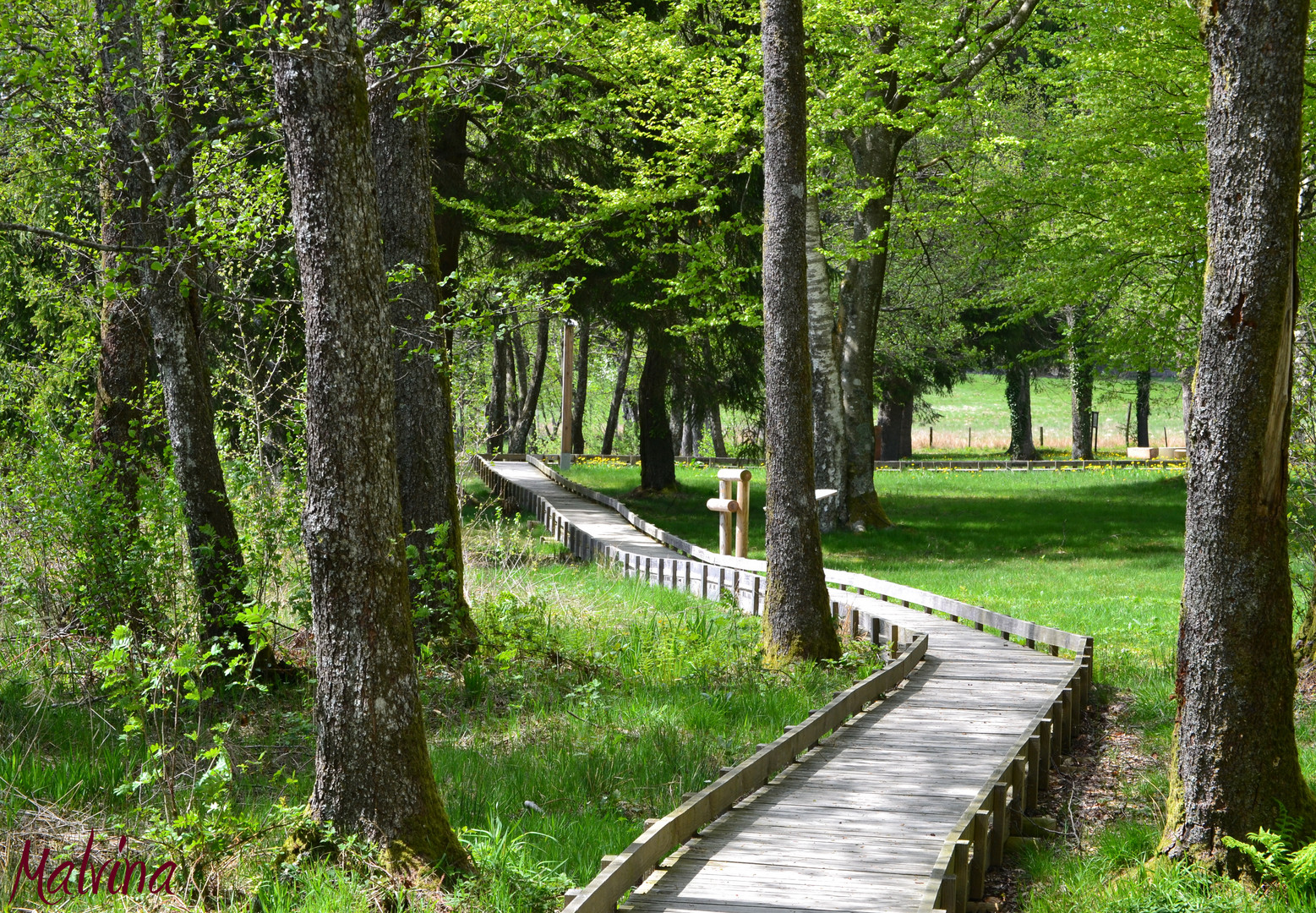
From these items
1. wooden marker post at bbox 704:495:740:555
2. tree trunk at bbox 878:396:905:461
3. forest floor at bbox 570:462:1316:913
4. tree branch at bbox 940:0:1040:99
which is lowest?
forest floor at bbox 570:462:1316:913

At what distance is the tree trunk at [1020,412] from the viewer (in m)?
41.2

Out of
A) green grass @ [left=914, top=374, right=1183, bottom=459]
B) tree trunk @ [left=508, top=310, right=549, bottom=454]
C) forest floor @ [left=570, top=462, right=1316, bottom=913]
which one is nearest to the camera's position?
forest floor @ [left=570, top=462, right=1316, bottom=913]

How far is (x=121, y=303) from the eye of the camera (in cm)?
1018

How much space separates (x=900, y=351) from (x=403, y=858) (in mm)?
33520

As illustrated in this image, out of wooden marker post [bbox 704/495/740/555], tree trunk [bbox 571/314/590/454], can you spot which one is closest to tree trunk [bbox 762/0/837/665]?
wooden marker post [bbox 704/495/740/555]

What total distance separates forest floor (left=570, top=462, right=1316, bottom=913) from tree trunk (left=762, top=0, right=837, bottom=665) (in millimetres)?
2630

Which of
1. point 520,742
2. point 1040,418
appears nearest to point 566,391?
point 520,742

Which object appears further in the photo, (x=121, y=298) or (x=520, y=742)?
(x=121, y=298)

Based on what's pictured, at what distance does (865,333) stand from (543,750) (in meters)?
16.2

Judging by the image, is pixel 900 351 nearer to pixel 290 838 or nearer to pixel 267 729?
pixel 267 729

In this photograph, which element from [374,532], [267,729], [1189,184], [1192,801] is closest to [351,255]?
[374,532]

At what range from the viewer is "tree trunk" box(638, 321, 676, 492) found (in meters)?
23.6

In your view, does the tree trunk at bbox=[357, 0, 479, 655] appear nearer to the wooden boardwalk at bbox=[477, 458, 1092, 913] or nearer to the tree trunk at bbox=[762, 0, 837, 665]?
the tree trunk at bbox=[762, 0, 837, 665]

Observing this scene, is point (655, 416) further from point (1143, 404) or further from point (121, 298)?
point (1143, 404)
